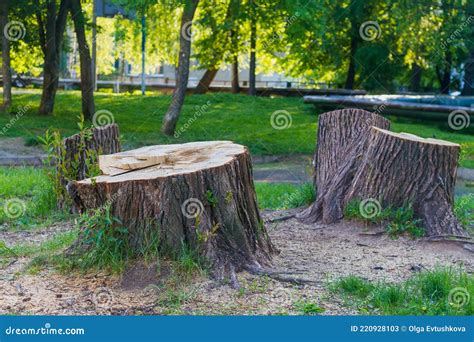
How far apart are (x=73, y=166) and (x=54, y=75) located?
12.0 meters

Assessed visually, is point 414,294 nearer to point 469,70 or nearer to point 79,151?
point 79,151

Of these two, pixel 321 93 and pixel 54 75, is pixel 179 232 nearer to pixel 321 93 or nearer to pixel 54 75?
pixel 54 75

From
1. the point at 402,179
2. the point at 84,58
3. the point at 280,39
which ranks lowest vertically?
the point at 402,179

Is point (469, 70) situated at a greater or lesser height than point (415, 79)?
greater

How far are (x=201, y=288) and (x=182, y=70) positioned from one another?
12.5 m

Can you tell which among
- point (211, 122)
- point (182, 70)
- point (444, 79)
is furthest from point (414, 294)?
point (444, 79)

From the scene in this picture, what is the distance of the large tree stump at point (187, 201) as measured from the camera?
5910 mm

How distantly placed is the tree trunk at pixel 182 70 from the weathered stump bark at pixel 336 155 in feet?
27.6

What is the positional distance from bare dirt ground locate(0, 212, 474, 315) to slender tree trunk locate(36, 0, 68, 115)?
45.5 feet

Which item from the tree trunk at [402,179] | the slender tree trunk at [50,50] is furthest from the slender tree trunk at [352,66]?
the tree trunk at [402,179]

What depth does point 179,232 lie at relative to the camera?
5.96 meters

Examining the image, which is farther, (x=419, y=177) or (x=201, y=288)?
(x=419, y=177)

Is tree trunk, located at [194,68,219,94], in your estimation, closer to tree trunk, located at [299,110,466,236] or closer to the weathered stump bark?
the weathered stump bark

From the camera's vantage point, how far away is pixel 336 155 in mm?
Result: 8797
